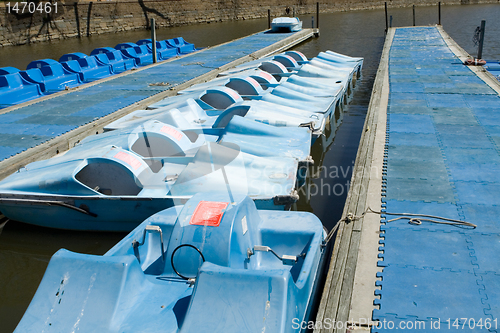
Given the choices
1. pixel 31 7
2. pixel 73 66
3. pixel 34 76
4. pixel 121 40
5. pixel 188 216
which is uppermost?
pixel 31 7

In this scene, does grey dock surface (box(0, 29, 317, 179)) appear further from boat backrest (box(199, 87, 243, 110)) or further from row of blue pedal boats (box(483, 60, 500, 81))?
row of blue pedal boats (box(483, 60, 500, 81))

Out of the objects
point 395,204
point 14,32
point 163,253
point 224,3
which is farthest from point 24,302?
point 224,3

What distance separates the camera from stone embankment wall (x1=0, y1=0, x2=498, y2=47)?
32.3 m

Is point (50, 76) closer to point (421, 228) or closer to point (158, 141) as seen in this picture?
point (158, 141)

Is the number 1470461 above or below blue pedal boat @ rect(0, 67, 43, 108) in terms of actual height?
above

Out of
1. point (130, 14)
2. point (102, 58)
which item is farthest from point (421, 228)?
point (130, 14)

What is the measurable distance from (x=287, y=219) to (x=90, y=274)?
2.41m

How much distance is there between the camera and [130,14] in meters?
38.9

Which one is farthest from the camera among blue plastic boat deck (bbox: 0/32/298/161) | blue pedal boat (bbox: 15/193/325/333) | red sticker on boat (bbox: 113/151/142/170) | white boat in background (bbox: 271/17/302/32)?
white boat in background (bbox: 271/17/302/32)

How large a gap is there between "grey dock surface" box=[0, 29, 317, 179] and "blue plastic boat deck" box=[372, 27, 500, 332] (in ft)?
21.8

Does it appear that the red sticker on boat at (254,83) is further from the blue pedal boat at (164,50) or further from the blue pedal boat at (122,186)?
the blue pedal boat at (164,50)

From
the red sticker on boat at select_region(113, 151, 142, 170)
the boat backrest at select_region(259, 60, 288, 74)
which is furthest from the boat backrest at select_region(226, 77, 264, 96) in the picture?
the red sticker on boat at select_region(113, 151, 142, 170)

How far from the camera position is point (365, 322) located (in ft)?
13.0

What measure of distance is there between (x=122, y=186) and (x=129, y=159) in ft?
1.56
